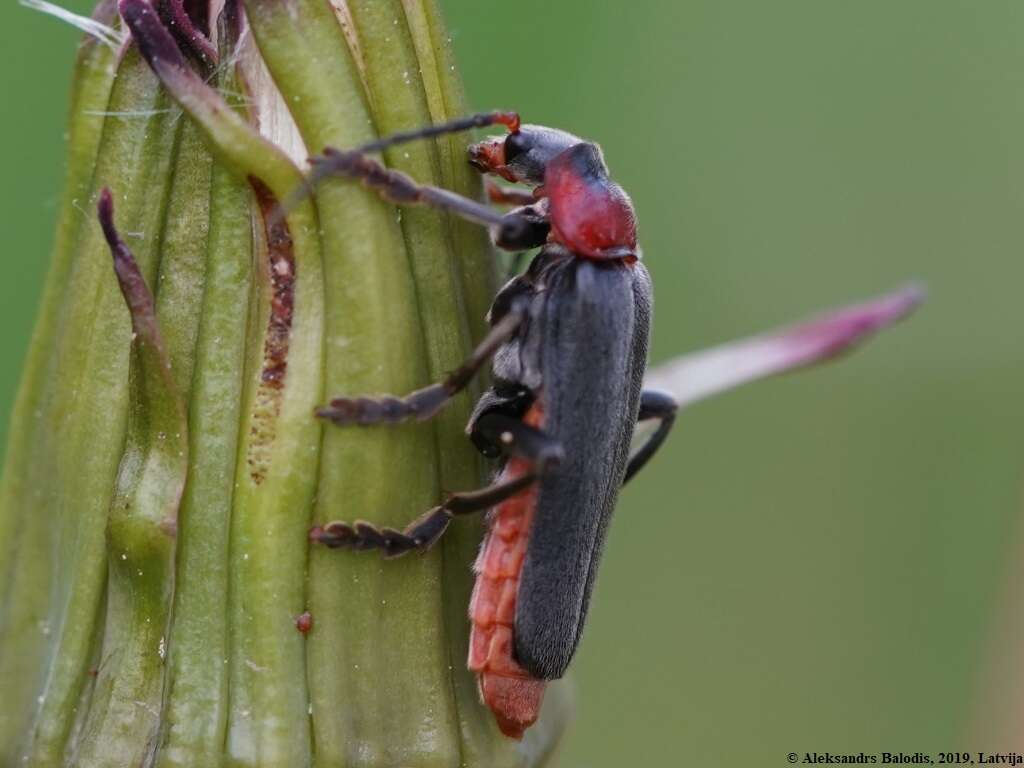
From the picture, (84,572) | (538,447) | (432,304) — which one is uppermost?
(432,304)

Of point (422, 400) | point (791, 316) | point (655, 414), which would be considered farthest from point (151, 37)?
point (791, 316)


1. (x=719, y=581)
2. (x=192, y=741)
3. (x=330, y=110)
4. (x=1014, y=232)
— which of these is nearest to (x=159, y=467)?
(x=192, y=741)

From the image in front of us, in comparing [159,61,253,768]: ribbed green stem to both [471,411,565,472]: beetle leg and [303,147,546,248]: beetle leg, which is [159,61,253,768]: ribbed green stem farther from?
[471,411,565,472]: beetle leg

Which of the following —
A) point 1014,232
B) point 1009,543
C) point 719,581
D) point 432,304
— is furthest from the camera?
point 1014,232

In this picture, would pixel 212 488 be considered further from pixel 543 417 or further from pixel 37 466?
pixel 543 417

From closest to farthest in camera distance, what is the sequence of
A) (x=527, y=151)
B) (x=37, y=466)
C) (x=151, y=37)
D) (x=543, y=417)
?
1. (x=151, y=37)
2. (x=37, y=466)
3. (x=543, y=417)
4. (x=527, y=151)

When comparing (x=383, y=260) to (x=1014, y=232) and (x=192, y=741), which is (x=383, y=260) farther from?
(x=1014, y=232)

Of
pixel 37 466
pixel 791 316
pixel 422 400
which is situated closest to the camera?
pixel 422 400
